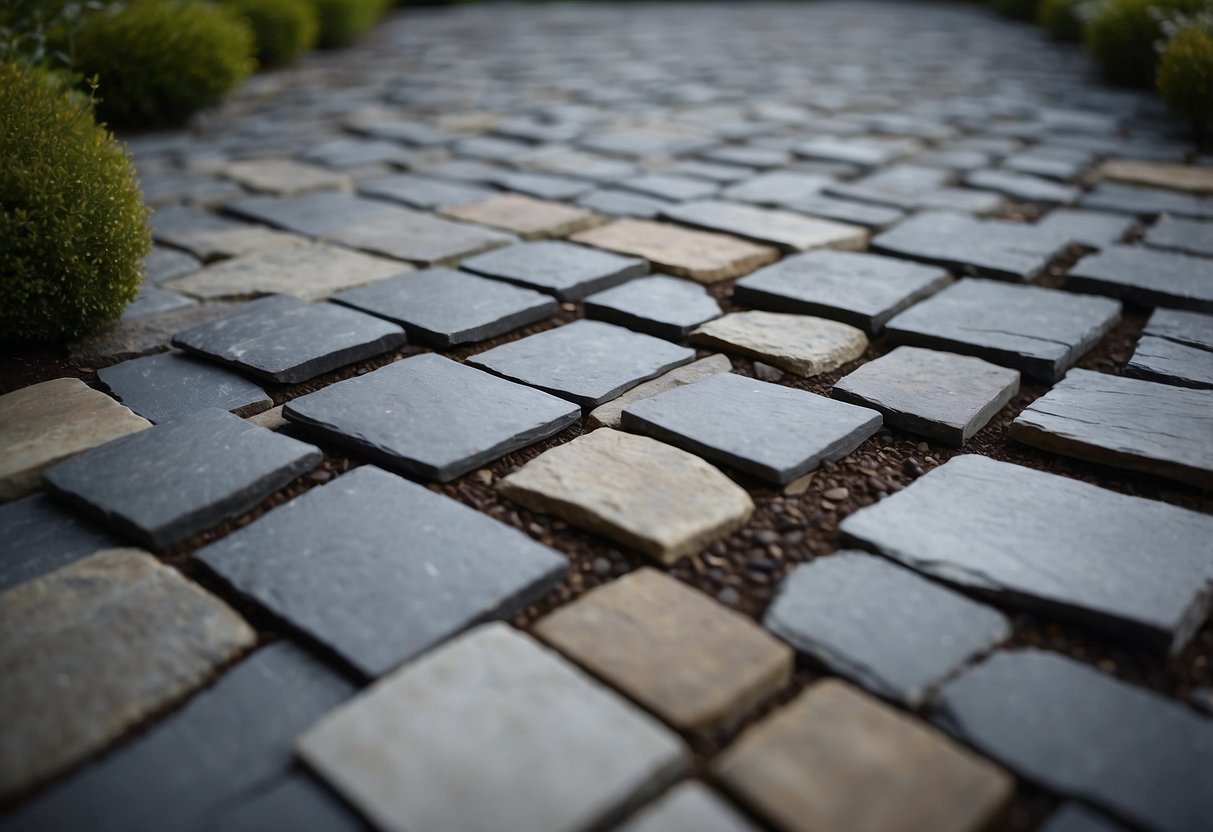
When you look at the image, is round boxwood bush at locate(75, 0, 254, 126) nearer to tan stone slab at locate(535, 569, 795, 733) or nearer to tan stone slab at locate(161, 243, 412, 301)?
tan stone slab at locate(161, 243, 412, 301)

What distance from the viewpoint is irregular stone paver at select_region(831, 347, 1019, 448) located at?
2.09 meters

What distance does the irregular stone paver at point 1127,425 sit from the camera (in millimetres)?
1911

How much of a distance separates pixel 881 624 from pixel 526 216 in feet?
8.08

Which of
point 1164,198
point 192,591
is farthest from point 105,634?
point 1164,198

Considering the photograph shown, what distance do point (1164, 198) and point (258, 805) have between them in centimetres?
406

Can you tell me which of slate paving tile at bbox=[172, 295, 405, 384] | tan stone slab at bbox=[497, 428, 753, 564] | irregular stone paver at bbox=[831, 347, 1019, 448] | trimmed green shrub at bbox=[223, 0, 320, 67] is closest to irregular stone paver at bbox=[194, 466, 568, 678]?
tan stone slab at bbox=[497, 428, 753, 564]

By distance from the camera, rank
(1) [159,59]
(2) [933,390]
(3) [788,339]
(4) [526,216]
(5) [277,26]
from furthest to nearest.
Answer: (5) [277,26] < (1) [159,59] < (4) [526,216] < (3) [788,339] < (2) [933,390]

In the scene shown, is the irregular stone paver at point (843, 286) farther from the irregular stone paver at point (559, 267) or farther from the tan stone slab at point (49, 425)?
the tan stone slab at point (49, 425)

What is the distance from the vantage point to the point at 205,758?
1.24m

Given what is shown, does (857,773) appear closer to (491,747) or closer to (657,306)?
(491,747)

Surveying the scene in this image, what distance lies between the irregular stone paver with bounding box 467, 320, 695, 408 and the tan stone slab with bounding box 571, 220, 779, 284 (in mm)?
522

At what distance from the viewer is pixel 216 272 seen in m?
3.03

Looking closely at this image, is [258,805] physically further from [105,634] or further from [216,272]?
[216,272]

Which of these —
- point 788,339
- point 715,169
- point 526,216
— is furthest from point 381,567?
point 715,169
